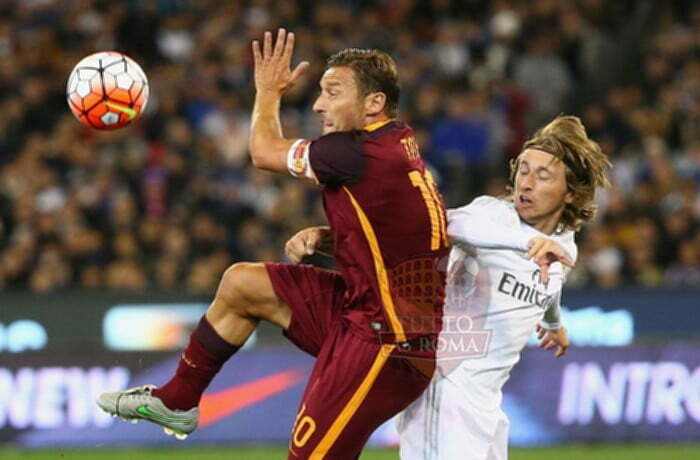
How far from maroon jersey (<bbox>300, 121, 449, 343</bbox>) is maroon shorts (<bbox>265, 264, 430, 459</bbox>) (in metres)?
0.09

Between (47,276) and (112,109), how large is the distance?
7218 mm

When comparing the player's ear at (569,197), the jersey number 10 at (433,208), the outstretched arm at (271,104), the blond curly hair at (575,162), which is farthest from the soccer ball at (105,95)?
the player's ear at (569,197)

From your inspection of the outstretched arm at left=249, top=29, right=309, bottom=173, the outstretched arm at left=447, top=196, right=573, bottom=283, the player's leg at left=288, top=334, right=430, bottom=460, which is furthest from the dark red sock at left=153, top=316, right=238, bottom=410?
the outstretched arm at left=447, top=196, right=573, bottom=283

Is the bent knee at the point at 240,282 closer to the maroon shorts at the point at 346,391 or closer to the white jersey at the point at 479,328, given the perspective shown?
the maroon shorts at the point at 346,391

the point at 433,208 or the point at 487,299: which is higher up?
the point at 433,208

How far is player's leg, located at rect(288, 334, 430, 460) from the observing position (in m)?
6.59

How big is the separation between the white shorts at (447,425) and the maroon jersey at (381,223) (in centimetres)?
34

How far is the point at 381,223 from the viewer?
6676 mm

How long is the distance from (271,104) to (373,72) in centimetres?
51

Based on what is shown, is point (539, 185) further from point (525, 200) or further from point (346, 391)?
point (346, 391)

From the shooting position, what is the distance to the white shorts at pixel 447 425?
22.3 ft

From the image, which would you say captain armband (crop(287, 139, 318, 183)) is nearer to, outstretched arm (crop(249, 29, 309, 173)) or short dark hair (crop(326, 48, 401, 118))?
outstretched arm (crop(249, 29, 309, 173))

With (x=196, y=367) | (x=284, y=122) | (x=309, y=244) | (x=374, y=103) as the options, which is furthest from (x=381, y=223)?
(x=284, y=122)

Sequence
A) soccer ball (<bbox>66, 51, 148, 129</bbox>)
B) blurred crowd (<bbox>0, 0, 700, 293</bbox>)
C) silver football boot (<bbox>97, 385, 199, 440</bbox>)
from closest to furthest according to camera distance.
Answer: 1. silver football boot (<bbox>97, 385, 199, 440</bbox>)
2. soccer ball (<bbox>66, 51, 148, 129</bbox>)
3. blurred crowd (<bbox>0, 0, 700, 293</bbox>)
